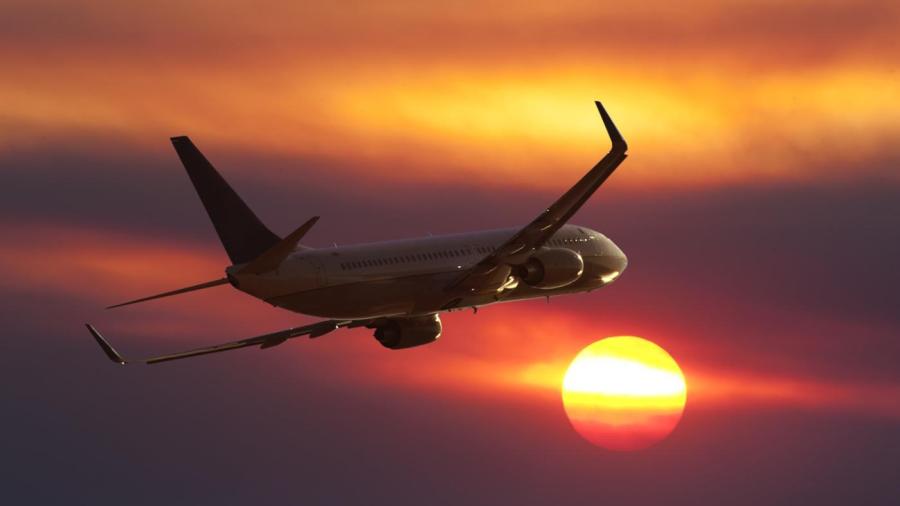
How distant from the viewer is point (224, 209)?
100625 mm

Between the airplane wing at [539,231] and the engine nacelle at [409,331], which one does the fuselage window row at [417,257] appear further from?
the engine nacelle at [409,331]

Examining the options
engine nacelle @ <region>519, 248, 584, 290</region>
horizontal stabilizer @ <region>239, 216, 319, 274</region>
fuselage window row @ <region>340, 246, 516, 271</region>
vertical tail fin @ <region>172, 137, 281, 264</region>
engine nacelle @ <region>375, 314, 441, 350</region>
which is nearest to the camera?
horizontal stabilizer @ <region>239, 216, 319, 274</region>

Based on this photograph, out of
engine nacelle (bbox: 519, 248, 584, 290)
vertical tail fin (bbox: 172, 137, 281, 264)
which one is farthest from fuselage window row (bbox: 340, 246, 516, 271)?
vertical tail fin (bbox: 172, 137, 281, 264)

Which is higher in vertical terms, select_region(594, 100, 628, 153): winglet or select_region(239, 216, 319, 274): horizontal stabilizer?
select_region(594, 100, 628, 153): winglet

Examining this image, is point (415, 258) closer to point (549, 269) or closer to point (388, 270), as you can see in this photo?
point (388, 270)

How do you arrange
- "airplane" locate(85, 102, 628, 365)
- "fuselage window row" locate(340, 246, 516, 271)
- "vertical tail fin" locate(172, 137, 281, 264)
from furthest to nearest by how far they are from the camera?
"fuselage window row" locate(340, 246, 516, 271), "vertical tail fin" locate(172, 137, 281, 264), "airplane" locate(85, 102, 628, 365)

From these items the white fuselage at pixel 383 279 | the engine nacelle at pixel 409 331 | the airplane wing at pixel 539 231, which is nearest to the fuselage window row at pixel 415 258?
the white fuselage at pixel 383 279

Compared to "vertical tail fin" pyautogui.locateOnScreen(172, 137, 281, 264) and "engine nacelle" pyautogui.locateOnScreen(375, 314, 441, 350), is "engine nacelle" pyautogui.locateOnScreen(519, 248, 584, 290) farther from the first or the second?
"vertical tail fin" pyautogui.locateOnScreen(172, 137, 281, 264)

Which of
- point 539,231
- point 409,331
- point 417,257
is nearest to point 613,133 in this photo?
point 539,231

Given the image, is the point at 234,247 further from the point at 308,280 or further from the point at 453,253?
the point at 453,253

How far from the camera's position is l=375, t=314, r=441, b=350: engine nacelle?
109125mm

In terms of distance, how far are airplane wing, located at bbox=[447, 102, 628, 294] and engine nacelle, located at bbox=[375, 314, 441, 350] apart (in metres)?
5.88

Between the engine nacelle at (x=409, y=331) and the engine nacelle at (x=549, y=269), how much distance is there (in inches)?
272

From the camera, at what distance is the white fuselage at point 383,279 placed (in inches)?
3895
